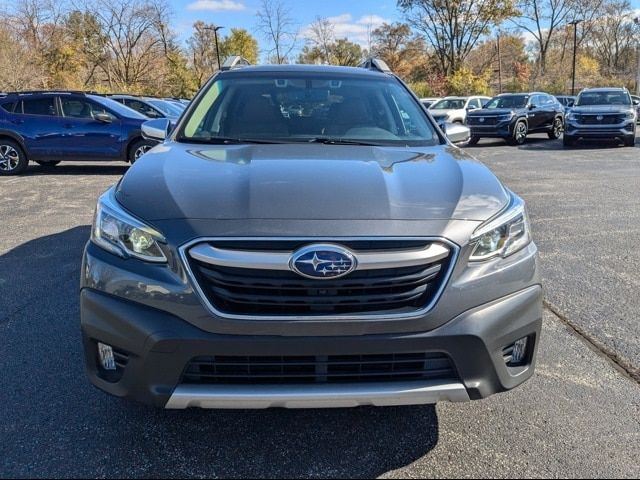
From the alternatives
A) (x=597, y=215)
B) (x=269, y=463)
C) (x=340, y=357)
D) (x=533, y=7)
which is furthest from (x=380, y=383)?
(x=533, y=7)

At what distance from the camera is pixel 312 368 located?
2.17 metres

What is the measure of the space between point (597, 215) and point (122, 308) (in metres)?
6.69

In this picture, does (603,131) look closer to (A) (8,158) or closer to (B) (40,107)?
(B) (40,107)

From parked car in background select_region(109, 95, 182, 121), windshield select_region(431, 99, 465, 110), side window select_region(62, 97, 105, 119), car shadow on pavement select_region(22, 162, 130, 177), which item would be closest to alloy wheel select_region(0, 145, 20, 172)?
car shadow on pavement select_region(22, 162, 130, 177)

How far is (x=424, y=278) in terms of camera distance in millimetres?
2180

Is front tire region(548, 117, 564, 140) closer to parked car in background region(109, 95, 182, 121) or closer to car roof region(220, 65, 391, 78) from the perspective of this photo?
parked car in background region(109, 95, 182, 121)

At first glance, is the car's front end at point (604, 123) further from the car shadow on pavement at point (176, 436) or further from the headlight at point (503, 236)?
the car shadow on pavement at point (176, 436)

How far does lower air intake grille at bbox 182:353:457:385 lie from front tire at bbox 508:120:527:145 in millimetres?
17995

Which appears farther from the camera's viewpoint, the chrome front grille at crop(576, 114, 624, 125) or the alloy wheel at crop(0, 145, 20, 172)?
the chrome front grille at crop(576, 114, 624, 125)

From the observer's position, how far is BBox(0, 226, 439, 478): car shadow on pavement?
A: 2.37 metres

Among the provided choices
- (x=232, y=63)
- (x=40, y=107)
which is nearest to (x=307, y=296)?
(x=232, y=63)

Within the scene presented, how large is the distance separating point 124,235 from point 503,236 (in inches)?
62.0

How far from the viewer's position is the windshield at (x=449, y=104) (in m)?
23.3

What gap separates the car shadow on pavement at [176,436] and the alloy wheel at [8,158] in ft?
31.4
